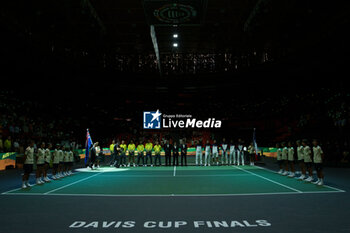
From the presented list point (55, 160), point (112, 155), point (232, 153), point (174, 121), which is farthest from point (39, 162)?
point (174, 121)

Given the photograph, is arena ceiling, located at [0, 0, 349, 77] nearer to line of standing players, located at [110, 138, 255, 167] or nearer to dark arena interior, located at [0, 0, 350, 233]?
dark arena interior, located at [0, 0, 350, 233]

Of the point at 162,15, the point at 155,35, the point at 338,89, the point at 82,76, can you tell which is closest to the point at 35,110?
the point at 82,76

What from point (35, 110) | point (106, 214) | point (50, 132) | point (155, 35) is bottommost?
point (106, 214)

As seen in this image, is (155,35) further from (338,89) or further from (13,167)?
(338,89)

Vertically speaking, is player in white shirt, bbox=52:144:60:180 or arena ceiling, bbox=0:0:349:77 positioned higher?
arena ceiling, bbox=0:0:349:77

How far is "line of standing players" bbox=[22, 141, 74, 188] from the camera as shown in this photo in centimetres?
1218

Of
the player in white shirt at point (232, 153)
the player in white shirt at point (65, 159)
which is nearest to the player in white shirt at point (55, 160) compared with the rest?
the player in white shirt at point (65, 159)

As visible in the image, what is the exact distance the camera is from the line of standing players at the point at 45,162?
1218 centimetres

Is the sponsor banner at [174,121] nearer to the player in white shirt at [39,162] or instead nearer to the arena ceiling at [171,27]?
the arena ceiling at [171,27]

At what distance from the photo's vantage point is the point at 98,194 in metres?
10.5

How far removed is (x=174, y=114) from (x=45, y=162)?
62.5 ft

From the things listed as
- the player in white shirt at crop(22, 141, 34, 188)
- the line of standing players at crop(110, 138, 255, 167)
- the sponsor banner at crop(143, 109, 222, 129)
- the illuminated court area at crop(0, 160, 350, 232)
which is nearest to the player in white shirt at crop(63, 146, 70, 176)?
the player in white shirt at crop(22, 141, 34, 188)

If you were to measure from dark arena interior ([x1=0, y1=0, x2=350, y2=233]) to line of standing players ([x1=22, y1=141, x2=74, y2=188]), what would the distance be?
0.08m

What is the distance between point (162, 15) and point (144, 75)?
73.8ft
